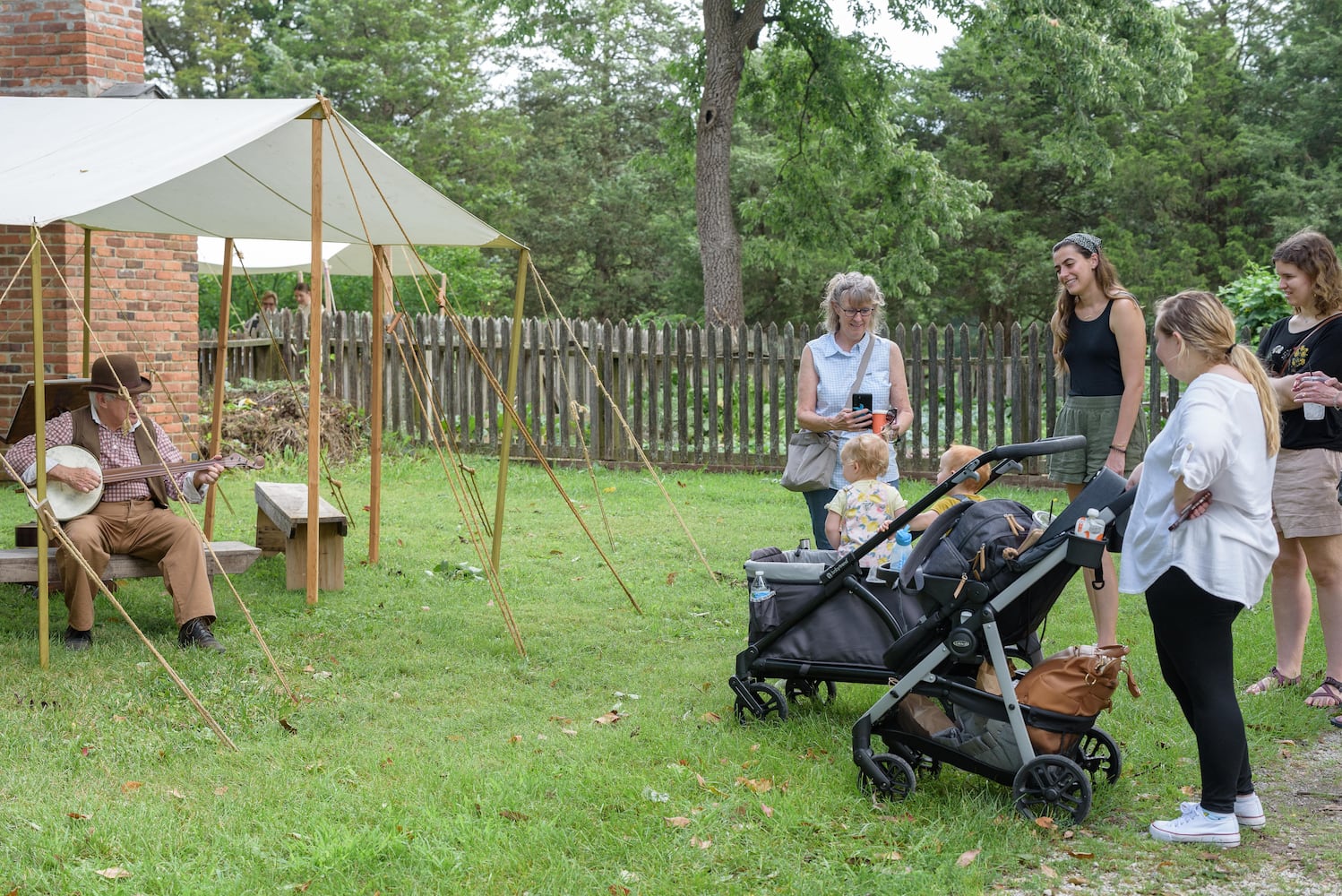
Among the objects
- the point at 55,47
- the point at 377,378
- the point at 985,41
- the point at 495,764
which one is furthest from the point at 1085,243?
the point at 985,41

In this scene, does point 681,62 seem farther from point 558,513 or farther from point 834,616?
point 834,616

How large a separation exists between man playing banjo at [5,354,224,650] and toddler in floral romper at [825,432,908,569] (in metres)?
2.93

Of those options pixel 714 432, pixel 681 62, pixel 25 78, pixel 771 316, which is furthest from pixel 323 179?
pixel 771 316

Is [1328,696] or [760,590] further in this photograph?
[1328,696]

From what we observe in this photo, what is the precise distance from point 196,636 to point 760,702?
2776 mm

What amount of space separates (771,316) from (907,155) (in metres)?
10.8

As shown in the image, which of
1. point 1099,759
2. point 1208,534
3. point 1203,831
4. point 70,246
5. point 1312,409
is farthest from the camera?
point 70,246

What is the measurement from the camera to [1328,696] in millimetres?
4723

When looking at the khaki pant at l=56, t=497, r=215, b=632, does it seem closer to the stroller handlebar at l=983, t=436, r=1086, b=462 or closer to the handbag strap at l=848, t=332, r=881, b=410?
the handbag strap at l=848, t=332, r=881, b=410

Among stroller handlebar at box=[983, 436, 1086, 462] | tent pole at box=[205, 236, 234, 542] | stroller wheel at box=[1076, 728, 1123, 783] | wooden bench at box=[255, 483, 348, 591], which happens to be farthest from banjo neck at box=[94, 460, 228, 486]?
stroller wheel at box=[1076, 728, 1123, 783]

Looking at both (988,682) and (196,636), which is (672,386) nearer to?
(196,636)

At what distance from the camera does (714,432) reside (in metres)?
12.0

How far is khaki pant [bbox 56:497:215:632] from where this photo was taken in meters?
5.61

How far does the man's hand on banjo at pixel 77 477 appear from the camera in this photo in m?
5.65
